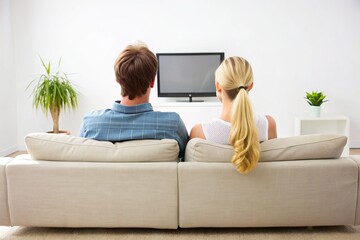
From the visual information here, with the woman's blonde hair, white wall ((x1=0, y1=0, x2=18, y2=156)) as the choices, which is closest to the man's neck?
the woman's blonde hair

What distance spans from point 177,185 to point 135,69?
655 mm

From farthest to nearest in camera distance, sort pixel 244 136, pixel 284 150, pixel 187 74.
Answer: pixel 187 74 → pixel 284 150 → pixel 244 136

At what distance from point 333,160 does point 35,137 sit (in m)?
1.58

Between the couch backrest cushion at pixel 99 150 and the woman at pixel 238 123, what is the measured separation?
26 cm

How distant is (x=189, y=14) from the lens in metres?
5.93

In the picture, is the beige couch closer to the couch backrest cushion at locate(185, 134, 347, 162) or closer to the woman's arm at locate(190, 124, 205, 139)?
the couch backrest cushion at locate(185, 134, 347, 162)

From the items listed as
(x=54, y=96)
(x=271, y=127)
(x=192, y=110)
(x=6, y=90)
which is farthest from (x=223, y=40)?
(x=271, y=127)

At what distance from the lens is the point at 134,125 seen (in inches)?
102

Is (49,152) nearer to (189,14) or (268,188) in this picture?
(268,188)

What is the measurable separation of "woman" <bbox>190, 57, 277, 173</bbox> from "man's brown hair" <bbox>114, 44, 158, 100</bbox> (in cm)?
38

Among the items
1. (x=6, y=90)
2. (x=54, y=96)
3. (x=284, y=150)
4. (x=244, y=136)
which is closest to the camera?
(x=244, y=136)

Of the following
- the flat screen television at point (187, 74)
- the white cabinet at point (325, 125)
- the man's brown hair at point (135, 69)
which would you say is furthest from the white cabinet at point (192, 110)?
the man's brown hair at point (135, 69)

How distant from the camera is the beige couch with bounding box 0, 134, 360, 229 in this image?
2.46 meters

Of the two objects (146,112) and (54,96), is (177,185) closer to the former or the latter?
(146,112)
